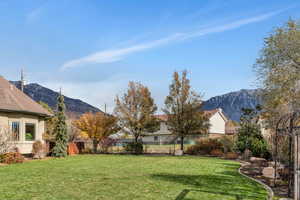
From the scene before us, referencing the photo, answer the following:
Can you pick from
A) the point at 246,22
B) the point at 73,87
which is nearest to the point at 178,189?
the point at 246,22

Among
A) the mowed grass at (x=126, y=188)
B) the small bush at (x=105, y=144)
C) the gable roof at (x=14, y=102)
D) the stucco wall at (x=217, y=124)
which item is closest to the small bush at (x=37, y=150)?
the gable roof at (x=14, y=102)

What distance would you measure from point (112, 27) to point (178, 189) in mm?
11368

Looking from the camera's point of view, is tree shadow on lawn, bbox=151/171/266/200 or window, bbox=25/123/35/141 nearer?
tree shadow on lawn, bbox=151/171/266/200

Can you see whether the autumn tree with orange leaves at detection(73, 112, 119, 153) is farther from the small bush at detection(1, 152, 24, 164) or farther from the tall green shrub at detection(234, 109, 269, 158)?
the tall green shrub at detection(234, 109, 269, 158)

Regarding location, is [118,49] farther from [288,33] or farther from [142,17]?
[288,33]

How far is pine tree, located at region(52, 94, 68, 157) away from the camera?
955 inches

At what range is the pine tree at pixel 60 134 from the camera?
955 inches

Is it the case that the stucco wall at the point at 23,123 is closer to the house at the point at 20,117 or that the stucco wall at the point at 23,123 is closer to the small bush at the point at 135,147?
the house at the point at 20,117

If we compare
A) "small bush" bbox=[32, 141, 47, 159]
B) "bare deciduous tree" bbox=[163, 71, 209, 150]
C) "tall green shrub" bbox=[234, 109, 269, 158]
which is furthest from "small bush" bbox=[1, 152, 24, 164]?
"tall green shrub" bbox=[234, 109, 269, 158]

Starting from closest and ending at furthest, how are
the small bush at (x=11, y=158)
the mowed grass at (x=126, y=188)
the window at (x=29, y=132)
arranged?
the mowed grass at (x=126, y=188), the small bush at (x=11, y=158), the window at (x=29, y=132)

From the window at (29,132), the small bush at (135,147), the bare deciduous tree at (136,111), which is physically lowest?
the small bush at (135,147)

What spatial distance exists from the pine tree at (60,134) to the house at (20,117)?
1.27m

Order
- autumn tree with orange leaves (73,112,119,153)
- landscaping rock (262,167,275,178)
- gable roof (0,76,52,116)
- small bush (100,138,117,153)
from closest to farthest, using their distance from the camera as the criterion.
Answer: landscaping rock (262,167,275,178) < gable roof (0,76,52,116) < autumn tree with orange leaves (73,112,119,153) < small bush (100,138,117,153)

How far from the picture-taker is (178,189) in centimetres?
906
